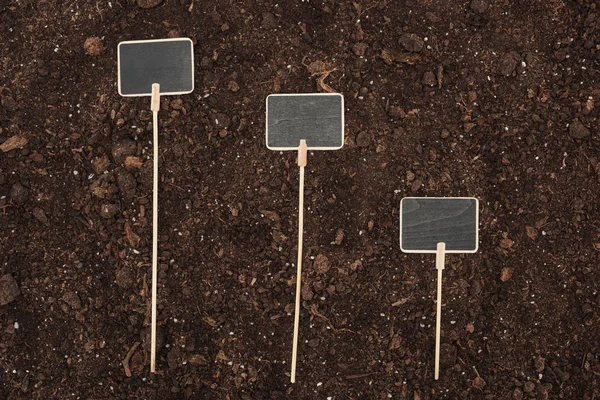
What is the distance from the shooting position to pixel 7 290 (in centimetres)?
201

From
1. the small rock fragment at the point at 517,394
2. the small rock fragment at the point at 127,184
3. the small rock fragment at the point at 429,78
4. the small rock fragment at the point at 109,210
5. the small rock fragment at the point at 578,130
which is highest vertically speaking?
the small rock fragment at the point at 429,78

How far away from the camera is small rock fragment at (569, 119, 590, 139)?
6.46 ft

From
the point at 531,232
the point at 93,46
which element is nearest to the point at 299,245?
the point at 531,232

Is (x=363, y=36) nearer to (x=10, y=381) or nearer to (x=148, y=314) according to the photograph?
(x=148, y=314)

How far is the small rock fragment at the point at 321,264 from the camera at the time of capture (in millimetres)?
1991

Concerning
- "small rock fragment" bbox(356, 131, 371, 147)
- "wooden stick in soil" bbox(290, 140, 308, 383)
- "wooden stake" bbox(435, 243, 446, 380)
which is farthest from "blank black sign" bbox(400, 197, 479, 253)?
"wooden stick in soil" bbox(290, 140, 308, 383)

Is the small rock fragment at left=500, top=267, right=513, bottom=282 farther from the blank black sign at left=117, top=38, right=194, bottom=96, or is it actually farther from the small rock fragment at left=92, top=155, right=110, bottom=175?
the small rock fragment at left=92, top=155, right=110, bottom=175

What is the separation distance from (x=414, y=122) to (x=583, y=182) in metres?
0.68

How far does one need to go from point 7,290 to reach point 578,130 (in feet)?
7.37

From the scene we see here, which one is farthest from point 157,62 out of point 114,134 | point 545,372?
point 545,372

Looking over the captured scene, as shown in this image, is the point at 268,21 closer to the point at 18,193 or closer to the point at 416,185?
the point at 416,185

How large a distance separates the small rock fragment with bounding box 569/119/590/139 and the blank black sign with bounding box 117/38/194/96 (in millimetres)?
1431

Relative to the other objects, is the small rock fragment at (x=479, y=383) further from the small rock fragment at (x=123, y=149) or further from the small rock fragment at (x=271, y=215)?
the small rock fragment at (x=123, y=149)

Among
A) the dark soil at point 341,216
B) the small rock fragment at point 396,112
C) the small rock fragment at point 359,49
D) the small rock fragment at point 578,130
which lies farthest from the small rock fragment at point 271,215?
the small rock fragment at point 578,130
